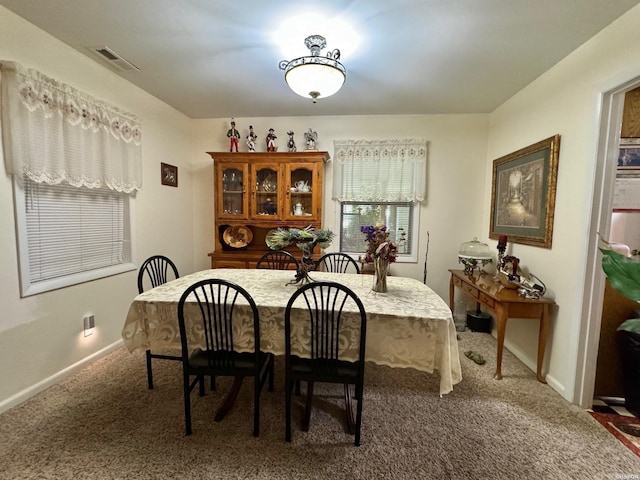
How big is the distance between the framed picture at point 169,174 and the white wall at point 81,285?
0.21 ft

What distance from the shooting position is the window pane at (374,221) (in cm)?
354

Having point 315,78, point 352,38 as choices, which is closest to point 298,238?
point 315,78

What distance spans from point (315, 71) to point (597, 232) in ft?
7.01

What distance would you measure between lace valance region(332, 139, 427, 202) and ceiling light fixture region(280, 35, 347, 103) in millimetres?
1460

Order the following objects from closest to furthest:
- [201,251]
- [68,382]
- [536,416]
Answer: [536,416] → [68,382] → [201,251]

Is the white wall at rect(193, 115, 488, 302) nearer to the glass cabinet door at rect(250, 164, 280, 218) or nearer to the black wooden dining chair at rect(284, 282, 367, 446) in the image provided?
the glass cabinet door at rect(250, 164, 280, 218)

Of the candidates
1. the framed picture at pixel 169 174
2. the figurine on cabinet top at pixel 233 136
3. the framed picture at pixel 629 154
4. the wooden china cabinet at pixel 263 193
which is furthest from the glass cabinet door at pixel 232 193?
the framed picture at pixel 629 154

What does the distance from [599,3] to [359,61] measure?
1.43 m

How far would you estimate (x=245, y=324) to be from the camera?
1.64m

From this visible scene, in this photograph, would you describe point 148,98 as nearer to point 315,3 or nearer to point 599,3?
point 315,3

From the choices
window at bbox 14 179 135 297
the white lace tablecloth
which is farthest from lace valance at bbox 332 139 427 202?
window at bbox 14 179 135 297

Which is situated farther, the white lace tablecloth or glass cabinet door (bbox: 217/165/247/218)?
glass cabinet door (bbox: 217/165/247/218)

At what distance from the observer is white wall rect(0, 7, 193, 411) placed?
5.90 feet

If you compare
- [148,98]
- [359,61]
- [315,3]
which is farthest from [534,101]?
[148,98]
